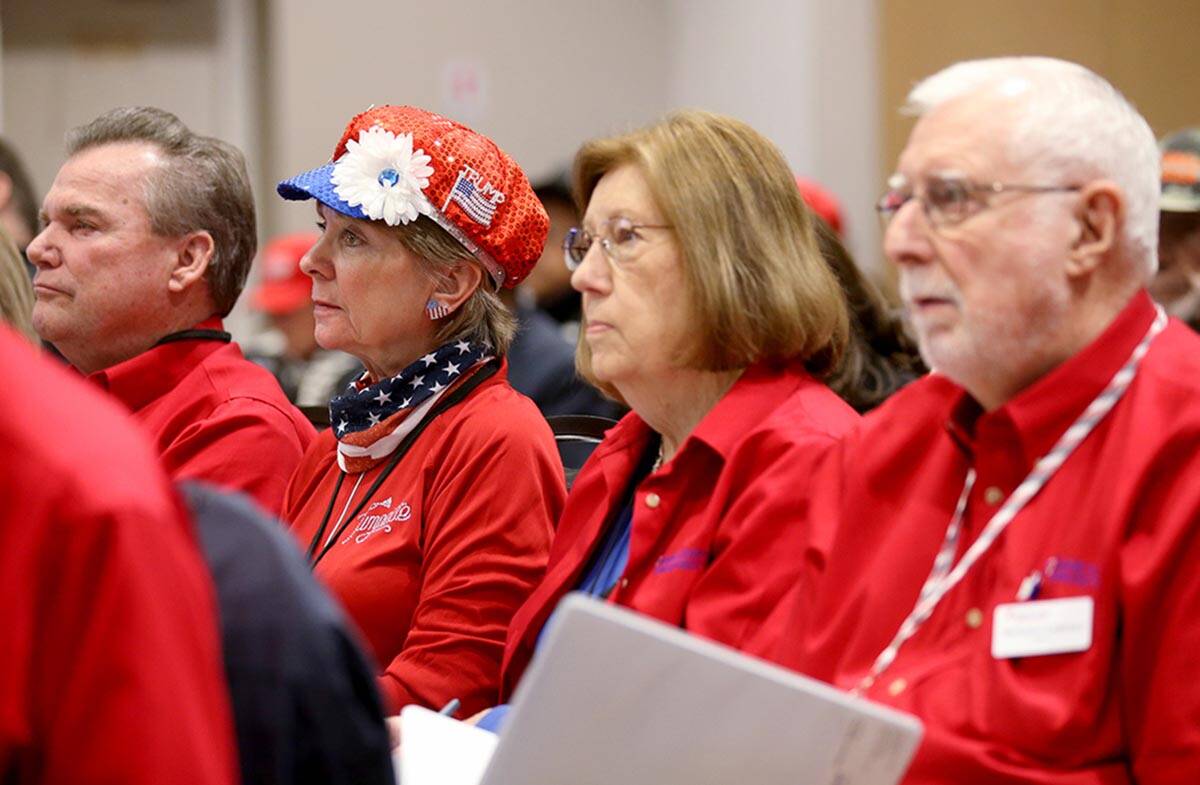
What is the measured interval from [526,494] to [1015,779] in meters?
1.13

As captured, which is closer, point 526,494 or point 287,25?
point 526,494

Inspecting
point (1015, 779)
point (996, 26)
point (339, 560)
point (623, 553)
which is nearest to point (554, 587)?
point (623, 553)

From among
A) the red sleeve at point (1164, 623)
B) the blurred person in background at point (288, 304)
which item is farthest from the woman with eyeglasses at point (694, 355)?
the blurred person in background at point (288, 304)

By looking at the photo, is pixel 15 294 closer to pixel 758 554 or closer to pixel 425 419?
pixel 425 419

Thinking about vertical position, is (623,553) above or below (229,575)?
below

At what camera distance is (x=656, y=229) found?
95.6 inches

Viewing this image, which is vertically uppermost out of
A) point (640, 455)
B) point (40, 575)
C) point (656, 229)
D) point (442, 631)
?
point (40, 575)

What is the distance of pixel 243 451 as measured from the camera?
295cm

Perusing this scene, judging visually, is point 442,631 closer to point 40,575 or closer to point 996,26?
point 40,575

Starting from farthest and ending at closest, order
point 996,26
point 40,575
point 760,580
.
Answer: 1. point 996,26
2. point 760,580
3. point 40,575

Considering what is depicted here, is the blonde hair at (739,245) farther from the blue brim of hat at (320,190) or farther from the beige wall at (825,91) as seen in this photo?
the beige wall at (825,91)

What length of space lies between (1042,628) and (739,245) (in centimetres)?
85

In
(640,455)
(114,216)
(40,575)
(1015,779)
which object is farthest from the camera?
(114,216)

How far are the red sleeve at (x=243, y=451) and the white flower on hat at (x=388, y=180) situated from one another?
0.46 metres
